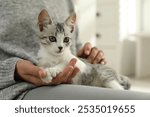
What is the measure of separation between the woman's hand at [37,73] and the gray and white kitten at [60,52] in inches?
2.2

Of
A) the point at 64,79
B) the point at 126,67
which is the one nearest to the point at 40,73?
the point at 64,79

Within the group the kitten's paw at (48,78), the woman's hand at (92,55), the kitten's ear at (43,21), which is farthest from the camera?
the woman's hand at (92,55)

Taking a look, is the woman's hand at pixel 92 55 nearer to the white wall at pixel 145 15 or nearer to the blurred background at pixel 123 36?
the blurred background at pixel 123 36

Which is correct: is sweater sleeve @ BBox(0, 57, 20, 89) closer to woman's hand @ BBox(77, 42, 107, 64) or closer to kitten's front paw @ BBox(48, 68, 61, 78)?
kitten's front paw @ BBox(48, 68, 61, 78)

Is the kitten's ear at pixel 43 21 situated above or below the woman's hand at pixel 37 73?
above

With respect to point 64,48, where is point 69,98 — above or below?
below

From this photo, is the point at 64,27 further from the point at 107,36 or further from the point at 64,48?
the point at 107,36

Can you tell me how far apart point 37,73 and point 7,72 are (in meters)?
0.13

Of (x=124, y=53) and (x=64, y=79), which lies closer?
(x=64, y=79)

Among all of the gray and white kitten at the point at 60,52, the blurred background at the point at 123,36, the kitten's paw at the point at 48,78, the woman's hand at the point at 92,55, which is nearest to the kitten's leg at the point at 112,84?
the gray and white kitten at the point at 60,52

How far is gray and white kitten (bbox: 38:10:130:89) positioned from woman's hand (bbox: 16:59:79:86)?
55 mm

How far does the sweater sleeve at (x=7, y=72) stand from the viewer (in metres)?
0.90

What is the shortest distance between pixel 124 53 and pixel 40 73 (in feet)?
10.5

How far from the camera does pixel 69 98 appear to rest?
793 millimetres
